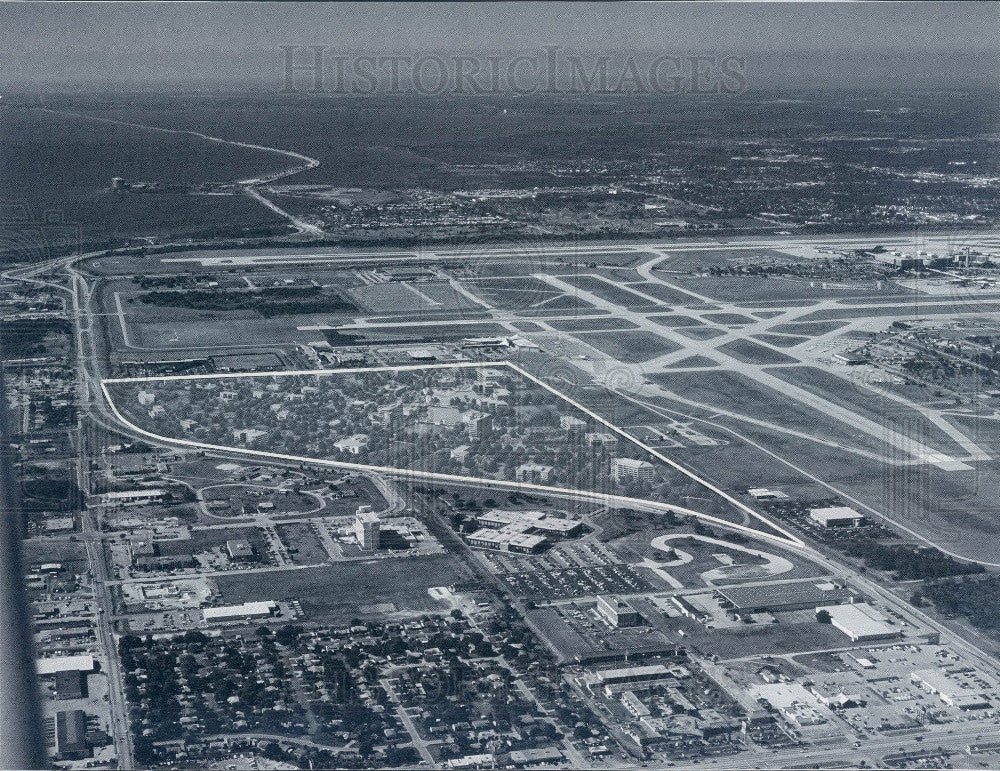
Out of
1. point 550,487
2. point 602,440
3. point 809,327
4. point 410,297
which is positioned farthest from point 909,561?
point 410,297

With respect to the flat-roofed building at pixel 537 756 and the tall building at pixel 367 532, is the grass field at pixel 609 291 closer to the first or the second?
the tall building at pixel 367 532

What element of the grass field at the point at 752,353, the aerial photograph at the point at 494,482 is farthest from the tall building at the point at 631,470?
the grass field at the point at 752,353

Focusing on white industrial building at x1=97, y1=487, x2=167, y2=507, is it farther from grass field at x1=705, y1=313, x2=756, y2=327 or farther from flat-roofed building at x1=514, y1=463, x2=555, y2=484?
grass field at x1=705, y1=313, x2=756, y2=327

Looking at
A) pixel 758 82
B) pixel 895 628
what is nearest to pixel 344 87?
pixel 758 82

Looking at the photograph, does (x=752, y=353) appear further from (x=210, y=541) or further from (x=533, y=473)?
(x=210, y=541)

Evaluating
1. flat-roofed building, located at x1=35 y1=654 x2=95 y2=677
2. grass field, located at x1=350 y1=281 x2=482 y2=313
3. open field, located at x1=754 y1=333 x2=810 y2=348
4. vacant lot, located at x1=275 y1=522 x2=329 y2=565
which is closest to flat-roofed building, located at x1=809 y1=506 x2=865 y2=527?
vacant lot, located at x1=275 y1=522 x2=329 y2=565

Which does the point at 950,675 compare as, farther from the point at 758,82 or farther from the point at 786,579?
the point at 758,82
